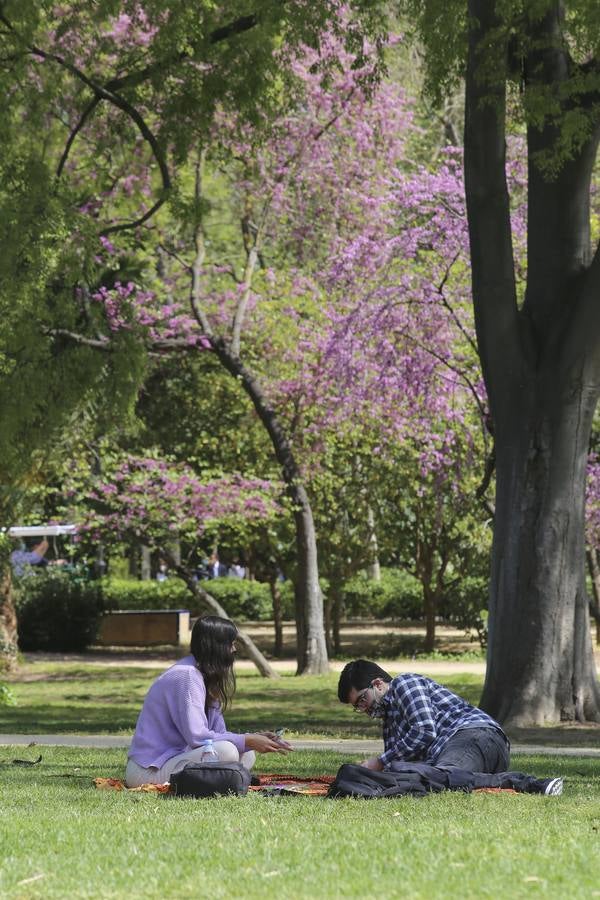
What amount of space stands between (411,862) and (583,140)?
871 cm

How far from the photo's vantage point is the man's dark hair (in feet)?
24.8

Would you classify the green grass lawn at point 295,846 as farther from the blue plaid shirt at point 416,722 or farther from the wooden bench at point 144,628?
the wooden bench at point 144,628

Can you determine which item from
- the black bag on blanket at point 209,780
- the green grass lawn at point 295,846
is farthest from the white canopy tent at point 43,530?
the green grass lawn at point 295,846

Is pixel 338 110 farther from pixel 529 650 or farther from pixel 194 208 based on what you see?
pixel 529 650

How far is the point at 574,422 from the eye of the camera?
13.3 m

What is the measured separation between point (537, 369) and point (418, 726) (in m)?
6.52

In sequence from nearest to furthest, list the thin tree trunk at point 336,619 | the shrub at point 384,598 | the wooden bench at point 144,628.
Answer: the thin tree trunk at point 336,619, the wooden bench at point 144,628, the shrub at point 384,598

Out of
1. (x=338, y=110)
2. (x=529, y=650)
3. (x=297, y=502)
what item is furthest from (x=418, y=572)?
(x=529, y=650)

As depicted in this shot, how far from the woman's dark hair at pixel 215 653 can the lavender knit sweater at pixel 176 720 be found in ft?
0.22

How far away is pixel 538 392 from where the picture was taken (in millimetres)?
13383

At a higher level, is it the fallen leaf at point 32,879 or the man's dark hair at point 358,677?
the man's dark hair at point 358,677

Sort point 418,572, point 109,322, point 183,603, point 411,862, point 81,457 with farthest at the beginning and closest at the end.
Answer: point 183,603, point 418,572, point 81,457, point 109,322, point 411,862

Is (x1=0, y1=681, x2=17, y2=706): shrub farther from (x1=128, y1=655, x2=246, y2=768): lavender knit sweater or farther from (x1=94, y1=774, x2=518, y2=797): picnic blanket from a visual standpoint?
(x1=128, y1=655, x2=246, y2=768): lavender knit sweater

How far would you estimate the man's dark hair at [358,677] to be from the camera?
24.8 feet
